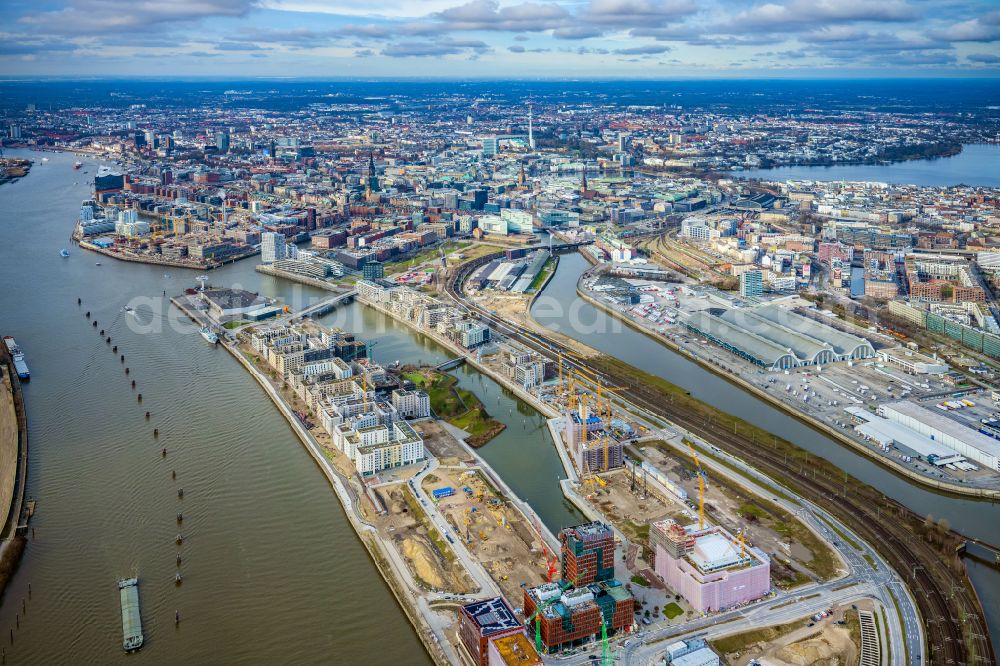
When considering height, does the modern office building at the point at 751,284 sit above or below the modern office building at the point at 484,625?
above

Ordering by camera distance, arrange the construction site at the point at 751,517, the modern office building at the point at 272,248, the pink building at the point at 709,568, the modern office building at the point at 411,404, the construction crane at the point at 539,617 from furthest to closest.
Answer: the modern office building at the point at 272,248 < the modern office building at the point at 411,404 < the construction site at the point at 751,517 < the pink building at the point at 709,568 < the construction crane at the point at 539,617

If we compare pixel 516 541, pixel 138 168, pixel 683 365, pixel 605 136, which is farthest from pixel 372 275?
pixel 605 136

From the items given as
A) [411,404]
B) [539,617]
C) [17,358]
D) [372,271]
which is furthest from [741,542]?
[372,271]

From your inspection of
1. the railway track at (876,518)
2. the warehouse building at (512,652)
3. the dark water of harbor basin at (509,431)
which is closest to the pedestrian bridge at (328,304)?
the dark water of harbor basin at (509,431)

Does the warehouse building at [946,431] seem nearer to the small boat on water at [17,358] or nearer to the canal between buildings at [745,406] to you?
the canal between buildings at [745,406]

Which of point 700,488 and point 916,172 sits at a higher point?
point 916,172

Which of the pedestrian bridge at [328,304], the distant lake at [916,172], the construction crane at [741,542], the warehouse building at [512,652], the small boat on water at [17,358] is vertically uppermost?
the distant lake at [916,172]

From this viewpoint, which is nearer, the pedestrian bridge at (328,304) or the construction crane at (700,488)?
the construction crane at (700,488)

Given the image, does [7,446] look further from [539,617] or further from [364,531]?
[539,617]
